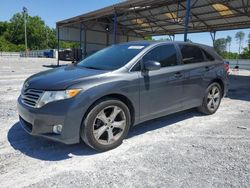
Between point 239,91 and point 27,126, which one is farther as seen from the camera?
point 239,91

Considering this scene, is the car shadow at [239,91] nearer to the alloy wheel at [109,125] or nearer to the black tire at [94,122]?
the alloy wheel at [109,125]

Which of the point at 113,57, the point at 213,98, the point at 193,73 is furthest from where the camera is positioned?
the point at 213,98

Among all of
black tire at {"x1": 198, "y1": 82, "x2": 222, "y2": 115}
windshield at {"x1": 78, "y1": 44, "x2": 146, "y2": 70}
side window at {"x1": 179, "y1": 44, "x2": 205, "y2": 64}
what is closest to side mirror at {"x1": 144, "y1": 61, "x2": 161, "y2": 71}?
windshield at {"x1": 78, "y1": 44, "x2": 146, "y2": 70}

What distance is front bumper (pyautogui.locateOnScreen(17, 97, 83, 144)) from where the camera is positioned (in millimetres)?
3203

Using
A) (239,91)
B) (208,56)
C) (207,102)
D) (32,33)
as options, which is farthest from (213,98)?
(32,33)

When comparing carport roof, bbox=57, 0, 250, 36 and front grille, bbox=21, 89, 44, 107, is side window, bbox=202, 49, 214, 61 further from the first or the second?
carport roof, bbox=57, 0, 250, 36

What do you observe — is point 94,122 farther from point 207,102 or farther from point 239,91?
point 239,91

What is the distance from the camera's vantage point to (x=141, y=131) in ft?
14.8

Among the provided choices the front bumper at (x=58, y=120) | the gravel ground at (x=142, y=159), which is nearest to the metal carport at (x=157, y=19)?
the gravel ground at (x=142, y=159)

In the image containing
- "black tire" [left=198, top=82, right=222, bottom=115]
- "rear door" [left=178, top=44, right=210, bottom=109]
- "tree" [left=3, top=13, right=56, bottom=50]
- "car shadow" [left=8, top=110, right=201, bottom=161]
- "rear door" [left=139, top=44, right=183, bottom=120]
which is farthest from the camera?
"tree" [left=3, top=13, right=56, bottom=50]

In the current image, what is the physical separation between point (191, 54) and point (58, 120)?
3.24 m

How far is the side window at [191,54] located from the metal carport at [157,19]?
21.3 feet

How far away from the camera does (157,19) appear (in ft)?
68.8

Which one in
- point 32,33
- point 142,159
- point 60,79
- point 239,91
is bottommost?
point 142,159
